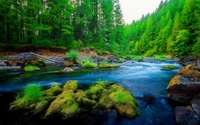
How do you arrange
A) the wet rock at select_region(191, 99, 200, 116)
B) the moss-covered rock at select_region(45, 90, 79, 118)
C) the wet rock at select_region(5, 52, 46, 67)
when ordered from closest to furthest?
1. the wet rock at select_region(191, 99, 200, 116)
2. the moss-covered rock at select_region(45, 90, 79, 118)
3. the wet rock at select_region(5, 52, 46, 67)

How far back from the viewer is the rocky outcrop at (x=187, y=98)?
377cm

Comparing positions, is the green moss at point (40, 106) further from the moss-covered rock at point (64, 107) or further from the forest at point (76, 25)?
the forest at point (76, 25)

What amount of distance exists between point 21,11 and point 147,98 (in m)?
20.0

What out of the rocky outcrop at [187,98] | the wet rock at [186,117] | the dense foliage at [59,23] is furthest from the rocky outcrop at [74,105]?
the dense foliage at [59,23]

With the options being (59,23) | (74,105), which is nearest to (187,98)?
(74,105)

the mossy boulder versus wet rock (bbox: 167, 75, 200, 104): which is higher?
wet rock (bbox: 167, 75, 200, 104)

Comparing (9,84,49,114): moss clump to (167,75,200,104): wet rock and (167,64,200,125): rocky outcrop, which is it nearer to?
(167,64,200,125): rocky outcrop

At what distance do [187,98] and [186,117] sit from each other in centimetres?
100

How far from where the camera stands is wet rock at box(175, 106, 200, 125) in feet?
11.9

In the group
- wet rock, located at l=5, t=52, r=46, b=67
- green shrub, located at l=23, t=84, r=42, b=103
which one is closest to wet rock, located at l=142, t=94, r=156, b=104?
green shrub, located at l=23, t=84, r=42, b=103

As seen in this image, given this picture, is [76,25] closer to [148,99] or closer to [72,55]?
[72,55]

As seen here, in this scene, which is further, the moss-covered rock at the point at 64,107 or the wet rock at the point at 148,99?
the wet rock at the point at 148,99

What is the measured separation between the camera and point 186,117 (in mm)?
3801

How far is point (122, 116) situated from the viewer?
13.5 ft
